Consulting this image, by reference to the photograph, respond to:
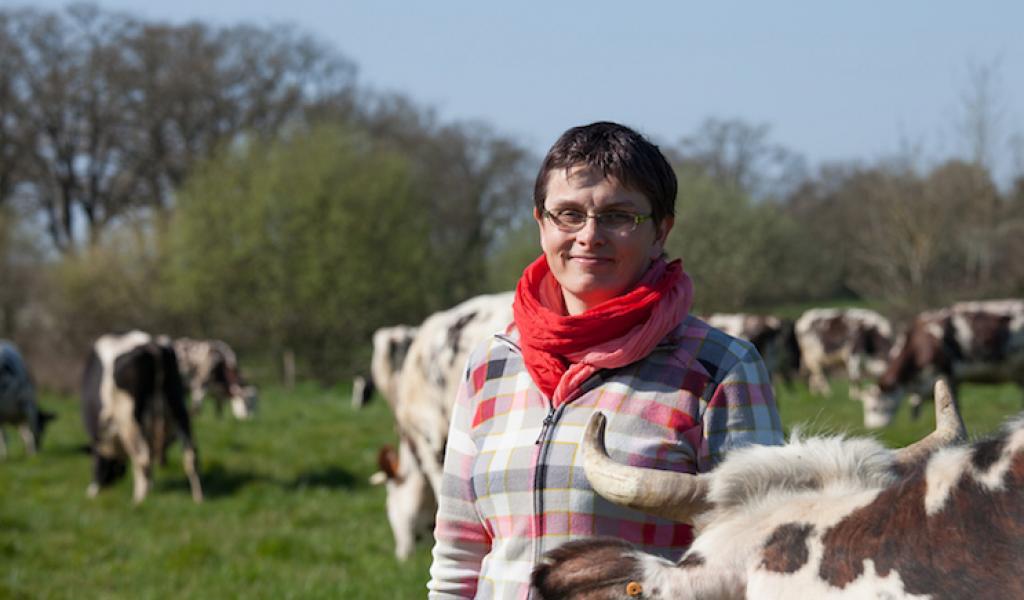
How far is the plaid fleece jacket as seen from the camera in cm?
250

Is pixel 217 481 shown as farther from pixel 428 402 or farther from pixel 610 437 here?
pixel 610 437

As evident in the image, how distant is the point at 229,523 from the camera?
9.62 meters

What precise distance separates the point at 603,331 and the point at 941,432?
762mm

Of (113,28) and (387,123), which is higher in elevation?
(113,28)

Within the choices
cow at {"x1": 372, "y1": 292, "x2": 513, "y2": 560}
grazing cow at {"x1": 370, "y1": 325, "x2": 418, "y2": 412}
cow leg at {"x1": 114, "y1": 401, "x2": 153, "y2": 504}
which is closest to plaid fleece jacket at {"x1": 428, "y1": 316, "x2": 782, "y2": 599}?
cow at {"x1": 372, "y1": 292, "x2": 513, "y2": 560}

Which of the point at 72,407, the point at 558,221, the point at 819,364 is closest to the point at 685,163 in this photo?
the point at 819,364

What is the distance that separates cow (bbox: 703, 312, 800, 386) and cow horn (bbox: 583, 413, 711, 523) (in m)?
20.2

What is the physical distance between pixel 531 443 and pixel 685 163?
147 feet

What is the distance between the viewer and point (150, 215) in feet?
113

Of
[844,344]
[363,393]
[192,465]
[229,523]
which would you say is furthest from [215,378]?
[844,344]

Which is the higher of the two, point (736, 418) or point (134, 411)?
point (736, 418)

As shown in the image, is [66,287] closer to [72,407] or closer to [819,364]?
[72,407]

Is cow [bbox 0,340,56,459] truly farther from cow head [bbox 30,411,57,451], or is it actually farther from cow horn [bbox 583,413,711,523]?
cow horn [bbox 583,413,711,523]

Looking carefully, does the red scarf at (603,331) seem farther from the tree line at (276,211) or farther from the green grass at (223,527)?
the tree line at (276,211)
